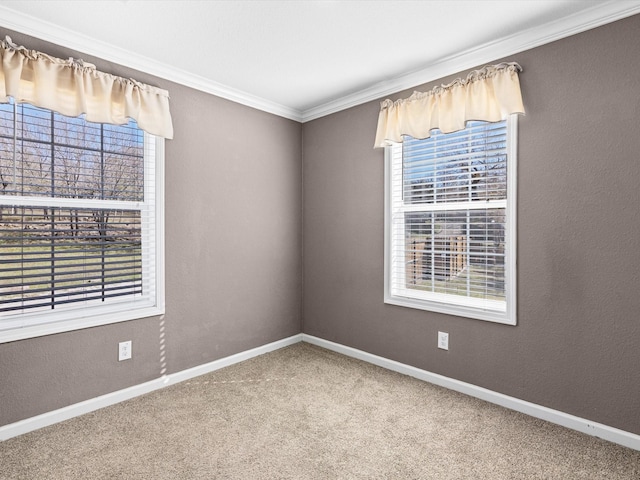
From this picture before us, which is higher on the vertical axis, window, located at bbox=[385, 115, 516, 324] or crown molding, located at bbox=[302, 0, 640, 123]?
crown molding, located at bbox=[302, 0, 640, 123]

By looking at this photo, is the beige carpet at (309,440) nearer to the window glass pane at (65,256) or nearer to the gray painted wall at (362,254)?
the gray painted wall at (362,254)

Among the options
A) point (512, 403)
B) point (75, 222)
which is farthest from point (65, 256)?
point (512, 403)

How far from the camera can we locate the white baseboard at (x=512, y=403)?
2049 millimetres

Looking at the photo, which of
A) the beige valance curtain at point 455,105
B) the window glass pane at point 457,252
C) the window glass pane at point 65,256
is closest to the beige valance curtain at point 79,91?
the window glass pane at point 65,256

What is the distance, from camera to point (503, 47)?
241cm

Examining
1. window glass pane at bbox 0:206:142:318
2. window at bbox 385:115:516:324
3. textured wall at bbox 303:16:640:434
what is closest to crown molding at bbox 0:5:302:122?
window glass pane at bbox 0:206:142:318

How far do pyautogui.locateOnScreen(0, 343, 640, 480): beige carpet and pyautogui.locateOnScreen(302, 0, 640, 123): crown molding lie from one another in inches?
93.9

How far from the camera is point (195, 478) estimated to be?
1.78 meters

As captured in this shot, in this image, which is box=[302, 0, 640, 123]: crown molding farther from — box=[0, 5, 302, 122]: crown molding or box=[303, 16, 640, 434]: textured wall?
box=[0, 5, 302, 122]: crown molding

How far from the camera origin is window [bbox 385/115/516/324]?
2.51 m

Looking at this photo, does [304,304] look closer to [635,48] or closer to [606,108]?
[606,108]

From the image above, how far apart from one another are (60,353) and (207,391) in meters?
1.00

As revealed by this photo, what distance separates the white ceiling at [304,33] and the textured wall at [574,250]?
0.62 feet

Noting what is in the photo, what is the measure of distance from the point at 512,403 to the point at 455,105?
208 cm
